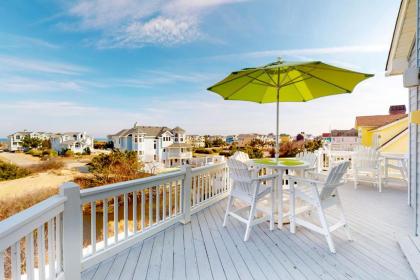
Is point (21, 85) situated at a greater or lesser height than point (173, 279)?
greater

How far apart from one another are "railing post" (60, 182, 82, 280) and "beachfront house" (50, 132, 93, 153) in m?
41.5

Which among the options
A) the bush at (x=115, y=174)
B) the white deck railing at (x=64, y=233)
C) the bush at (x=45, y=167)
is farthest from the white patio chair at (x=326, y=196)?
the bush at (x=45, y=167)

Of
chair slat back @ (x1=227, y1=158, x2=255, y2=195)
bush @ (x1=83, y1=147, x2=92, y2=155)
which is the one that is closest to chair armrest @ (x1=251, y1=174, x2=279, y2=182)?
chair slat back @ (x1=227, y1=158, x2=255, y2=195)

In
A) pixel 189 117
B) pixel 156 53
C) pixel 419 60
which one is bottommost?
pixel 419 60

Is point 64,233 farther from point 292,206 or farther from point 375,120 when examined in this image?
point 375,120

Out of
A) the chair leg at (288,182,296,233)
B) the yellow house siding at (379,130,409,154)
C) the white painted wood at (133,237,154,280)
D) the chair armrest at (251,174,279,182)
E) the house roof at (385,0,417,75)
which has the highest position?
the house roof at (385,0,417,75)

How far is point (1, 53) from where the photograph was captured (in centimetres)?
1226

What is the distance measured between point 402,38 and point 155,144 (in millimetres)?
26523

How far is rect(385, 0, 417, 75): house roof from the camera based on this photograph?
3.64 meters

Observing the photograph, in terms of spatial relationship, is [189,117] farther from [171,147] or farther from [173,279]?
[173,279]

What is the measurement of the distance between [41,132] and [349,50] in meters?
63.9

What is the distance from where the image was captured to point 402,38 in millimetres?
4234

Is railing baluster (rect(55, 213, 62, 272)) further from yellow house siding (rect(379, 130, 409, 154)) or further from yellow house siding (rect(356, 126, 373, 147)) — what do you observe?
yellow house siding (rect(356, 126, 373, 147))

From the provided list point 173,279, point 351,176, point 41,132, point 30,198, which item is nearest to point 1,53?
point 30,198
